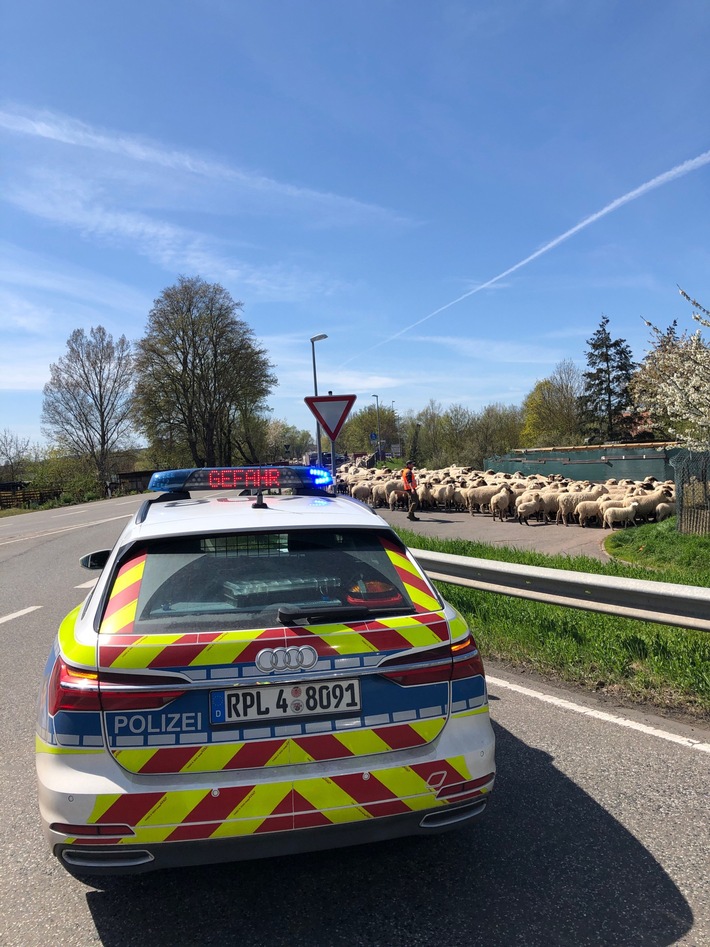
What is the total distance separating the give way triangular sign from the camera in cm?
1334

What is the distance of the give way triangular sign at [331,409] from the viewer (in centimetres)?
1334

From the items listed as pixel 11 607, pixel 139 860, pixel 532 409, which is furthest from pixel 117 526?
pixel 532 409

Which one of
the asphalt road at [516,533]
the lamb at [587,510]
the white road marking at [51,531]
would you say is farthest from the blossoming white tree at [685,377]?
the white road marking at [51,531]

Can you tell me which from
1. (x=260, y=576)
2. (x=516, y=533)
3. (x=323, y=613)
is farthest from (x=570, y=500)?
(x=323, y=613)

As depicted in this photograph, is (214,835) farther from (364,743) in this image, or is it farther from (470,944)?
(470,944)

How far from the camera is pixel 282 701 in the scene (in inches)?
106

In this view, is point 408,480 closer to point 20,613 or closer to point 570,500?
point 570,500

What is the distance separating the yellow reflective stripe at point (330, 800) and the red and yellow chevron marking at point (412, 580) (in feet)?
2.52

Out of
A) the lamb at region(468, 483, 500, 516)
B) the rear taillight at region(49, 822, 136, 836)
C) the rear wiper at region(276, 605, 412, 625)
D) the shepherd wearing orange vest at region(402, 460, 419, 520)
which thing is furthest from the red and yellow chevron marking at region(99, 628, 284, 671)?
the lamb at region(468, 483, 500, 516)

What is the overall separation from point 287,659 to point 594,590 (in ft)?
11.2

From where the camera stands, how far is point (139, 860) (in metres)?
2.56

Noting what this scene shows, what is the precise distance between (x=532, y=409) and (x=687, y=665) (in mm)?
69178

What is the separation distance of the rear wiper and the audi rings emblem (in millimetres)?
122

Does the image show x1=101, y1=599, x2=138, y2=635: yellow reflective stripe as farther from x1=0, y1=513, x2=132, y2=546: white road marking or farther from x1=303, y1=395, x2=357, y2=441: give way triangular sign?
x1=0, y1=513, x2=132, y2=546: white road marking
